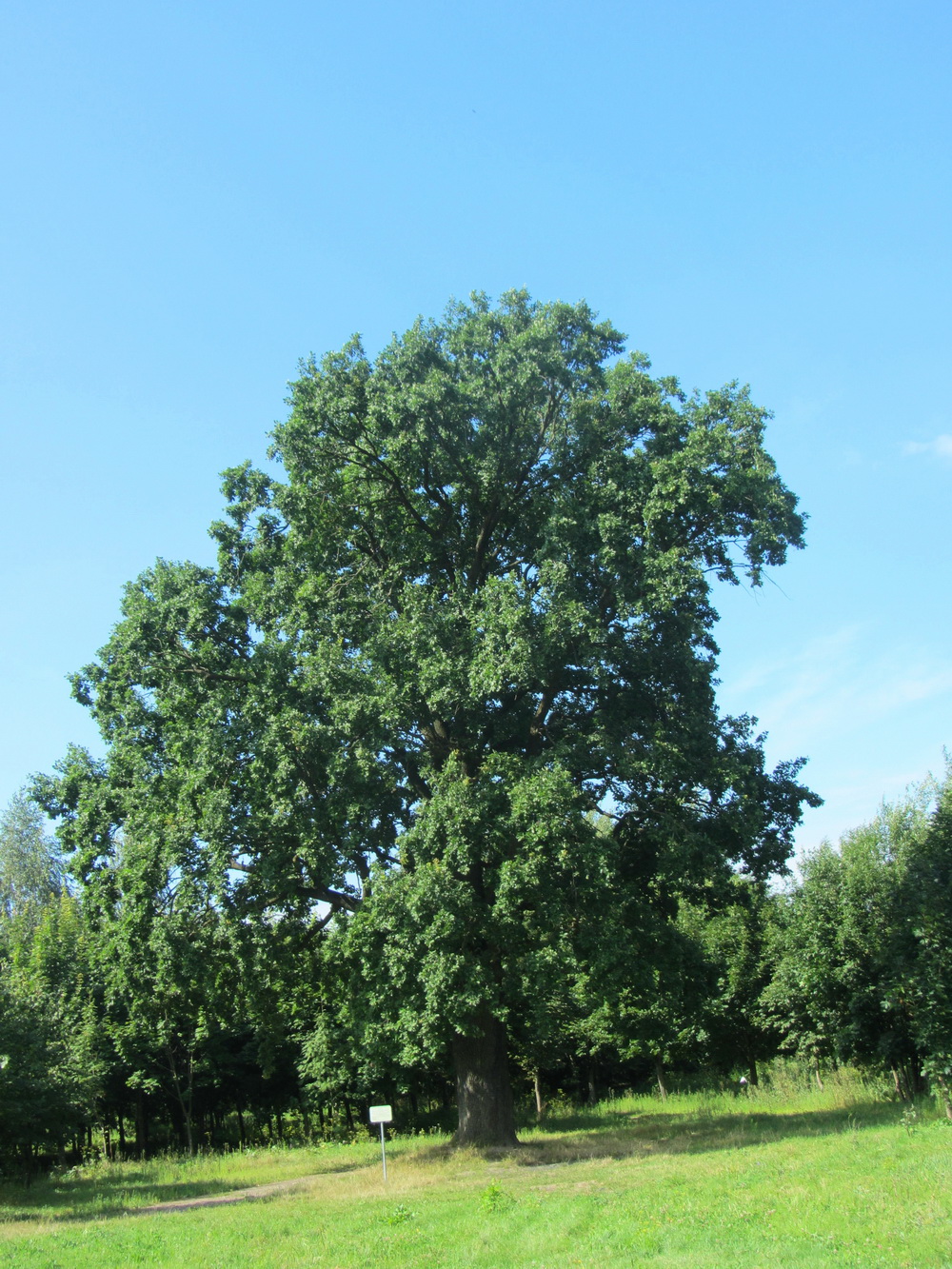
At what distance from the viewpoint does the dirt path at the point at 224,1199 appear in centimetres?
1828

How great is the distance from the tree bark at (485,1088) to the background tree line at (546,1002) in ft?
5.22

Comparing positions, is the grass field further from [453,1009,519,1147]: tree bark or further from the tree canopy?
the tree canopy

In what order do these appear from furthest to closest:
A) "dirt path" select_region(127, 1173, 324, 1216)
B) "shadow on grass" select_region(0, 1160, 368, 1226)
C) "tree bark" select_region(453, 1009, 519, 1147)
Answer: "tree bark" select_region(453, 1009, 519, 1147) → "shadow on grass" select_region(0, 1160, 368, 1226) → "dirt path" select_region(127, 1173, 324, 1216)

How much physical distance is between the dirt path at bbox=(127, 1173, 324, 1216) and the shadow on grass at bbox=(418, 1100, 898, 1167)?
3200mm

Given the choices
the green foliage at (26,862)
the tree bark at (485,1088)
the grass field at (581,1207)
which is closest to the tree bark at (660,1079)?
the grass field at (581,1207)

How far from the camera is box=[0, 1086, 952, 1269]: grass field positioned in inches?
393

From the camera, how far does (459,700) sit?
19.5 m

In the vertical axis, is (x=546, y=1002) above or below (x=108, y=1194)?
above

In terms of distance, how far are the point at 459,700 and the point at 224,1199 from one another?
451 inches

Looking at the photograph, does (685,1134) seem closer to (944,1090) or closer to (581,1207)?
(944,1090)

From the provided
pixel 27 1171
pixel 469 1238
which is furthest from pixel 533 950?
pixel 27 1171

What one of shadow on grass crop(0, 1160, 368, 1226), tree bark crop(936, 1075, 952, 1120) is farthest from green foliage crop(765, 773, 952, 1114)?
shadow on grass crop(0, 1160, 368, 1226)

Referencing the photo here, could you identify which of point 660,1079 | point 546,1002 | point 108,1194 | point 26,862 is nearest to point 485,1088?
point 546,1002

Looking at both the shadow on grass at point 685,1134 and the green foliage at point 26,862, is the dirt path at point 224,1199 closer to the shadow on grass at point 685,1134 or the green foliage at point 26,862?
the shadow on grass at point 685,1134
